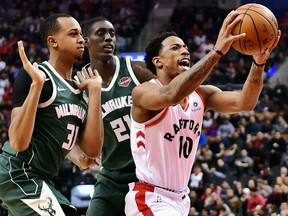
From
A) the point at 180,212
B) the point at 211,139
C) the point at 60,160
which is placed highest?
the point at 60,160

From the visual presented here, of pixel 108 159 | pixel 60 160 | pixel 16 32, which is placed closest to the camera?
pixel 60 160

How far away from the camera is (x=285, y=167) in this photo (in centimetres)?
1529

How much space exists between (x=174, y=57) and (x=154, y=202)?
116cm

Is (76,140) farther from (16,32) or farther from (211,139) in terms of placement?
(16,32)

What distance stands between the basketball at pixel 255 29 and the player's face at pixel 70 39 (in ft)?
3.98

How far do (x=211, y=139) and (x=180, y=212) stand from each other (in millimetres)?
12198

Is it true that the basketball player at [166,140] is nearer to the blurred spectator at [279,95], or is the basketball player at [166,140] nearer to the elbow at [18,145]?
the elbow at [18,145]

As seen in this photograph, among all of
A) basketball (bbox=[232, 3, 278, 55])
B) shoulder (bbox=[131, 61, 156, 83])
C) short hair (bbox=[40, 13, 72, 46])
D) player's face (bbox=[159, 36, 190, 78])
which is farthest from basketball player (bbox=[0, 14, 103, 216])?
basketball (bbox=[232, 3, 278, 55])

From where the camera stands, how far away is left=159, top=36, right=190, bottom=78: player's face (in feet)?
18.3

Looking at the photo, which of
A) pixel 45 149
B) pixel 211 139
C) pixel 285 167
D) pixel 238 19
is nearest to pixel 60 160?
pixel 45 149

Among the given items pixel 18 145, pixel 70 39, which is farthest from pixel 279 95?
pixel 18 145

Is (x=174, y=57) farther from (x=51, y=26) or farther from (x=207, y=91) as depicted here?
(x=51, y=26)

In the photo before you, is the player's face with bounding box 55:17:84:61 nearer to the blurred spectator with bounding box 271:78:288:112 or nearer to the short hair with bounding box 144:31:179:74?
the short hair with bounding box 144:31:179:74

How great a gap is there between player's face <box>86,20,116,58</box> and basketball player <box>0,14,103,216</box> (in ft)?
2.71
